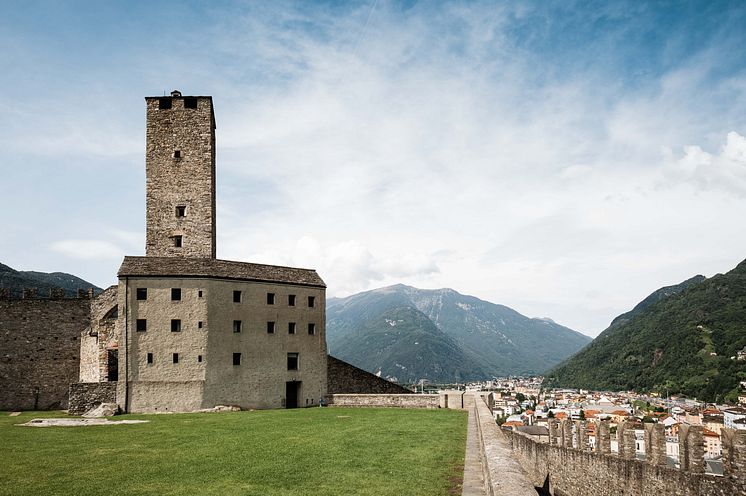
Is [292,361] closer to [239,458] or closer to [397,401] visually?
[397,401]

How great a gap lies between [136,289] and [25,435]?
38.1 ft

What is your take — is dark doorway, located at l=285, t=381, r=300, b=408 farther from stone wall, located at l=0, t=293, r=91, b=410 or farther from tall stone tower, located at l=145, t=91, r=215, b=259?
stone wall, located at l=0, t=293, r=91, b=410

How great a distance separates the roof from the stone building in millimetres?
57

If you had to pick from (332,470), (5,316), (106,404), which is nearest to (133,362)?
(106,404)

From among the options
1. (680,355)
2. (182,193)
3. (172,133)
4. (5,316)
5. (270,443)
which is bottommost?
(680,355)

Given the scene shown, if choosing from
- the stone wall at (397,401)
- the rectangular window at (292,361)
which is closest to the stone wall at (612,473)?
the stone wall at (397,401)

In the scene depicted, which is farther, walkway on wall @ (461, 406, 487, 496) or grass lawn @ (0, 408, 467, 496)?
grass lawn @ (0, 408, 467, 496)

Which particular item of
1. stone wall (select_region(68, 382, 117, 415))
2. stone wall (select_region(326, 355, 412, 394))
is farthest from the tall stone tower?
stone wall (select_region(326, 355, 412, 394))

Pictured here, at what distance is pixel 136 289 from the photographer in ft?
93.1

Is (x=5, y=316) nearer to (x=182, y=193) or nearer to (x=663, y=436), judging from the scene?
(x=182, y=193)

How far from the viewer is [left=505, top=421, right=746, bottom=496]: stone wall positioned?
1485cm

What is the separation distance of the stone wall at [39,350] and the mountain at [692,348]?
121327 mm

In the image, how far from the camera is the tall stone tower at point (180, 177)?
3378 centimetres

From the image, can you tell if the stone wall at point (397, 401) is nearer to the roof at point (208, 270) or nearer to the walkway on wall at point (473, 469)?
the roof at point (208, 270)
